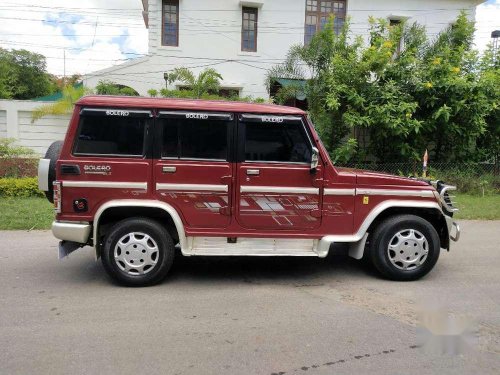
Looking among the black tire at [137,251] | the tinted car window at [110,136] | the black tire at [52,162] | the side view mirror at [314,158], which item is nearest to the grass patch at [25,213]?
the black tire at [52,162]

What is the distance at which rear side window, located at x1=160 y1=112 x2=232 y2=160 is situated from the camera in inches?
189

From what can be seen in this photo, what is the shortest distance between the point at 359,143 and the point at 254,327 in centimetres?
1100

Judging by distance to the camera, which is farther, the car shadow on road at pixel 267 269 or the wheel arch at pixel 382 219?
the car shadow on road at pixel 267 269

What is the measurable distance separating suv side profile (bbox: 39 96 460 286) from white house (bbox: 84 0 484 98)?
44.7 feet

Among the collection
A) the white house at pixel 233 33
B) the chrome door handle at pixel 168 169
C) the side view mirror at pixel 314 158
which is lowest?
the chrome door handle at pixel 168 169

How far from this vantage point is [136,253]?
15.7ft

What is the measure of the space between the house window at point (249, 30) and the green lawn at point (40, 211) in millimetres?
11016

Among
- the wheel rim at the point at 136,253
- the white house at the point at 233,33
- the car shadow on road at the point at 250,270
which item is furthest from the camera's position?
the white house at the point at 233,33

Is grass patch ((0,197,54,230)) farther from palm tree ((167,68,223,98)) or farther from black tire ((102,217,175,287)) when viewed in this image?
palm tree ((167,68,223,98))

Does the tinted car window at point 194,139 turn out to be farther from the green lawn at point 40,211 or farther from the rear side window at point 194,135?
the green lawn at point 40,211

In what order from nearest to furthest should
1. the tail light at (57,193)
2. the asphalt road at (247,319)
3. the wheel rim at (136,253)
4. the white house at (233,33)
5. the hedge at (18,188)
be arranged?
1. the asphalt road at (247,319)
2. the tail light at (57,193)
3. the wheel rim at (136,253)
4. the hedge at (18,188)
5. the white house at (233,33)

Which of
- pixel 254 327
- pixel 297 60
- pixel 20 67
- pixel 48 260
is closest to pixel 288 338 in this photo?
pixel 254 327

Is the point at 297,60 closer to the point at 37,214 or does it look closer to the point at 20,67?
the point at 37,214

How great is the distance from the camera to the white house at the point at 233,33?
58.1 ft
